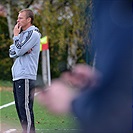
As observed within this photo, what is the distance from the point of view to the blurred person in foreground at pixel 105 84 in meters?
2.46

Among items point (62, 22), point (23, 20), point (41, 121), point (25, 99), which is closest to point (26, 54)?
point (23, 20)

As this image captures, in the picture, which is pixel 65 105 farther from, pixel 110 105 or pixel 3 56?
pixel 3 56

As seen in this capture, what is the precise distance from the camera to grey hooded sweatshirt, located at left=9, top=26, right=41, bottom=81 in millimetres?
6495

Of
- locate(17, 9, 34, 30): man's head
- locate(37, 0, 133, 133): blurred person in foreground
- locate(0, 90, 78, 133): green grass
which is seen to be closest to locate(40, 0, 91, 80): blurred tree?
locate(0, 90, 78, 133): green grass

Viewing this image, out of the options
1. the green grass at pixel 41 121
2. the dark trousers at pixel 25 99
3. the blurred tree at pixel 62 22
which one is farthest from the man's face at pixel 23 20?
the blurred tree at pixel 62 22

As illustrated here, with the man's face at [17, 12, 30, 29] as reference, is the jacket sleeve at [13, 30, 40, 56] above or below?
below

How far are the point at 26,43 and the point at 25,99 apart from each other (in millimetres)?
721

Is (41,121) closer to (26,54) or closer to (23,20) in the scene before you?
(26,54)

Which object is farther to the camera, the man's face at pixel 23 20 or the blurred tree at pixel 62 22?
the blurred tree at pixel 62 22

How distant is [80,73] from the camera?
2.50 metres

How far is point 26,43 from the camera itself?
6496 mm

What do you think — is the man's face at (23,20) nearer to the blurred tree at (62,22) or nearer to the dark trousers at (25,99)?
the dark trousers at (25,99)

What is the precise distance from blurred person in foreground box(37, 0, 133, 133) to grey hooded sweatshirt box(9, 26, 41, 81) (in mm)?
4016

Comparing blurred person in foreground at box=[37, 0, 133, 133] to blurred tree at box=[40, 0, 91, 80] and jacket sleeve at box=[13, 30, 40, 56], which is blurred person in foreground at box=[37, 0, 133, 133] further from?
blurred tree at box=[40, 0, 91, 80]
